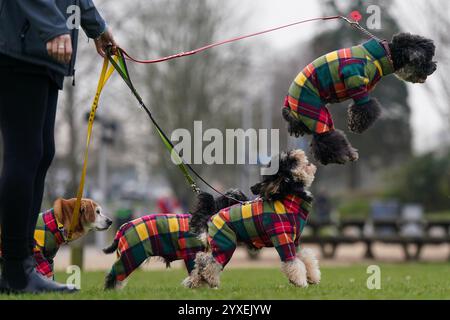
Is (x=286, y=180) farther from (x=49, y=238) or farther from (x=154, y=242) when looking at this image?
(x=49, y=238)

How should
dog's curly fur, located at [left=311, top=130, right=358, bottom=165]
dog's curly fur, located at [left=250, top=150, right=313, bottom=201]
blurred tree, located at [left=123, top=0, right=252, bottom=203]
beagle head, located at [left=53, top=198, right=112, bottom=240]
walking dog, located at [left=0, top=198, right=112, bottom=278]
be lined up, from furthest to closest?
blurred tree, located at [left=123, top=0, right=252, bottom=203]
beagle head, located at [left=53, top=198, right=112, bottom=240]
walking dog, located at [left=0, top=198, right=112, bottom=278]
dog's curly fur, located at [left=250, top=150, right=313, bottom=201]
dog's curly fur, located at [left=311, top=130, right=358, bottom=165]

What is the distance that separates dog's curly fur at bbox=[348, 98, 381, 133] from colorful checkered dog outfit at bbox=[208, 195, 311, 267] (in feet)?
2.36

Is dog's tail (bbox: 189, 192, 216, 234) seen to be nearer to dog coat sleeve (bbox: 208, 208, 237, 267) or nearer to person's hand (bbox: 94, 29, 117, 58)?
dog coat sleeve (bbox: 208, 208, 237, 267)

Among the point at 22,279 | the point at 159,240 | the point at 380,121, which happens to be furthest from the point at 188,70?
the point at 22,279

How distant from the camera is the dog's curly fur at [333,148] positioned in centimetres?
550

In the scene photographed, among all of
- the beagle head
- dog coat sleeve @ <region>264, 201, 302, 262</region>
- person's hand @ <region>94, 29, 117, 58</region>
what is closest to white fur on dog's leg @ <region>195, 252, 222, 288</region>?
dog coat sleeve @ <region>264, 201, 302, 262</region>

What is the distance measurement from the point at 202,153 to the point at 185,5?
86.0ft

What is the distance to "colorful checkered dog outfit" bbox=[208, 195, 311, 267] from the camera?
5.59 metres

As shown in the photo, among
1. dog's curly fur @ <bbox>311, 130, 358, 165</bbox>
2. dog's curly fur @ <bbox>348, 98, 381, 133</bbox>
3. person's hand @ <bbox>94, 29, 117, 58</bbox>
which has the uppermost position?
person's hand @ <bbox>94, 29, 117, 58</bbox>

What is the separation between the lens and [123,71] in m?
5.65

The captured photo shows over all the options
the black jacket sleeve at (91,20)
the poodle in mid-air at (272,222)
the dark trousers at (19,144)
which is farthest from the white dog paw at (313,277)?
the black jacket sleeve at (91,20)

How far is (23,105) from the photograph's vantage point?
451 centimetres

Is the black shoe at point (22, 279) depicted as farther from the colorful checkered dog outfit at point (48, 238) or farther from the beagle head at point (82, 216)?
the beagle head at point (82, 216)
